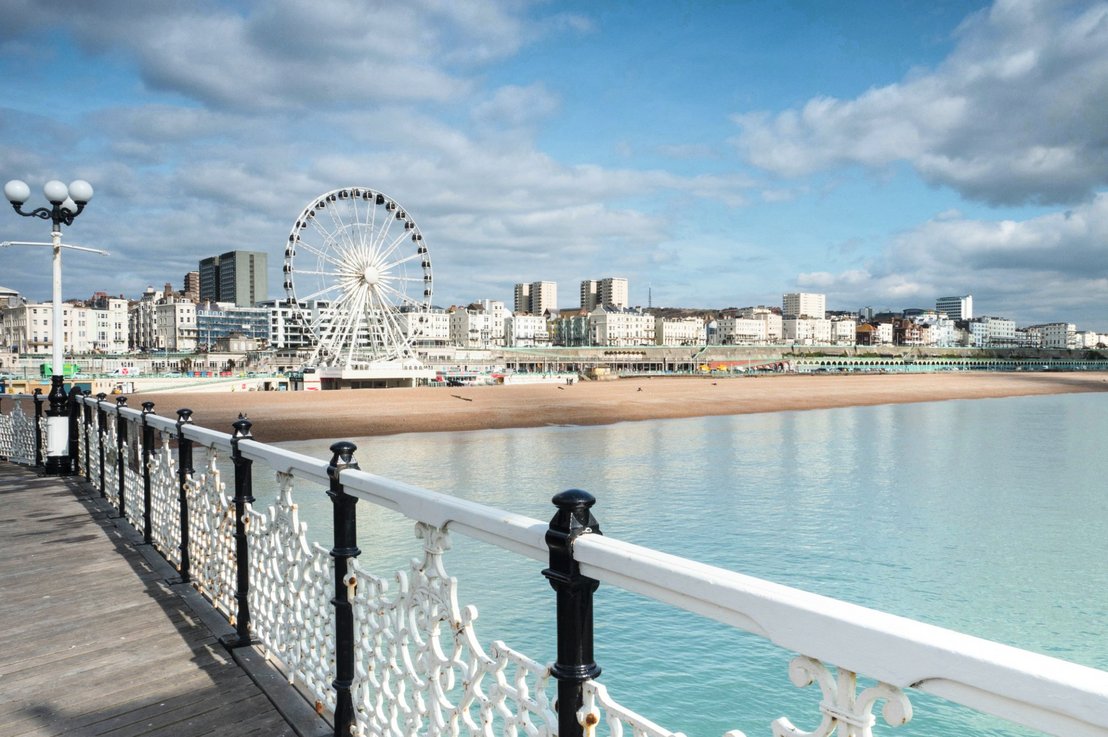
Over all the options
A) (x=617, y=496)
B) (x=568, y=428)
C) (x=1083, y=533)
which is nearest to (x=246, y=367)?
(x=568, y=428)

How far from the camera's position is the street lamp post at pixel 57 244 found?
34.1 feet

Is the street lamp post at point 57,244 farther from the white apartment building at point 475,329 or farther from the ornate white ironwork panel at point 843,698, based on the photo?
the white apartment building at point 475,329

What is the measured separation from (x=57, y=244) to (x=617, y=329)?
166459mm

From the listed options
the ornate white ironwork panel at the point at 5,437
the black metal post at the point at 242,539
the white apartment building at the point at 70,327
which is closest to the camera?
the black metal post at the point at 242,539

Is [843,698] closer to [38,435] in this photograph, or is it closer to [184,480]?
[184,480]

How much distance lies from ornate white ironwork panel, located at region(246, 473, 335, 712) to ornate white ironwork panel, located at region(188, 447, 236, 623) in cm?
45

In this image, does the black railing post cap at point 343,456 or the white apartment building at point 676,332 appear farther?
the white apartment building at point 676,332

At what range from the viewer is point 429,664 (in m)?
2.58

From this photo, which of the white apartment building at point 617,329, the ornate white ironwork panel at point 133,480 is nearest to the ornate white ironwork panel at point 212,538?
the ornate white ironwork panel at point 133,480

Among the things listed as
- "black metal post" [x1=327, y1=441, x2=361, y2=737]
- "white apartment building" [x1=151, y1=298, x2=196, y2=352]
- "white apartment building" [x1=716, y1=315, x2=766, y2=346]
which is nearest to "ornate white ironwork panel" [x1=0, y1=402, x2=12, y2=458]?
"black metal post" [x1=327, y1=441, x2=361, y2=737]

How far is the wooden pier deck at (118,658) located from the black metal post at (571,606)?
186 centimetres

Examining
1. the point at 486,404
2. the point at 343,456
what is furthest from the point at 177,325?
the point at 343,456

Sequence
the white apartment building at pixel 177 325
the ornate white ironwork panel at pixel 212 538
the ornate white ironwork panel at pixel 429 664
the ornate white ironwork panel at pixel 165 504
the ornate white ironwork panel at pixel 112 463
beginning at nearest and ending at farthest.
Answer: the ornate white ironwork panel at pixel 429 664, the ornate white ironwork panel at pixel 212 538, the ornate white ironwork panel at pixel 165 504, the ornate white ironwork panel at pixel 112 463, the white apartment building at pixel 177 325

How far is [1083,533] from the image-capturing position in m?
13.2
